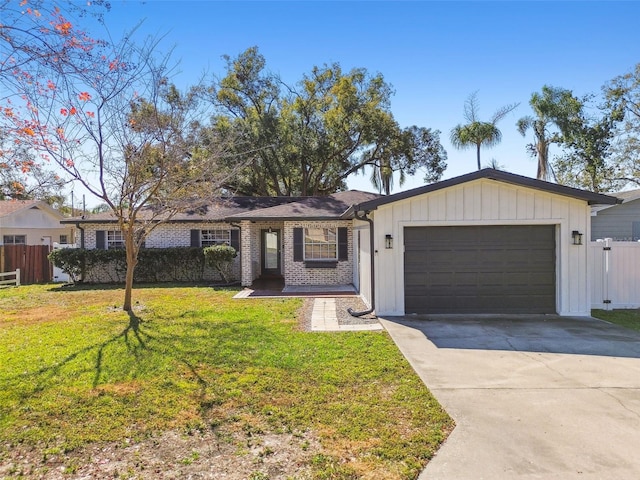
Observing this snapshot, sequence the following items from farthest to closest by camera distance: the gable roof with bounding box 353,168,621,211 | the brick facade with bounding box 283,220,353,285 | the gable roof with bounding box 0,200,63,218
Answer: the gable roof with bounding box 0,200,63,218 < the brick facade with bounding box 283,220,353,285 < the gable roof with bounding box 353,168,621,211

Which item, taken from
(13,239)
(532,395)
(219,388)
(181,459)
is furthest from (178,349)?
Answer: (13,239)

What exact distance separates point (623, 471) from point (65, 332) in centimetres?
834

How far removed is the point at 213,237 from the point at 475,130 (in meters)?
15.5

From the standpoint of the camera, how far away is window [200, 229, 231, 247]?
16.2m

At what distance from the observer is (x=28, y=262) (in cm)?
1653

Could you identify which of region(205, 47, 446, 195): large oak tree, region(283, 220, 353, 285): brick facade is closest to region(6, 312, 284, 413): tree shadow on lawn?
region(283, 220, 353, 285): brick facade

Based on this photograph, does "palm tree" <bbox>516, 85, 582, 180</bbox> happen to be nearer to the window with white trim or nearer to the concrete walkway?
the window with white trim

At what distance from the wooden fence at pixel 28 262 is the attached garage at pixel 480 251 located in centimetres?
1459

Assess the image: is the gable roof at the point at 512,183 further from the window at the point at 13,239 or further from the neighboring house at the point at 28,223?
the window at the point at 13,239

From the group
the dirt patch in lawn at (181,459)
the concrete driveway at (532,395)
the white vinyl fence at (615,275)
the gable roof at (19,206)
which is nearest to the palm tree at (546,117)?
the white vinyl fence at (615,275)

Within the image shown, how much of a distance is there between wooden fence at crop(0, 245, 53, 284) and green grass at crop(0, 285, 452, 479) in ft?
31.1

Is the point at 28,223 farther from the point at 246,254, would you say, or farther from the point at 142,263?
the point at 246,254

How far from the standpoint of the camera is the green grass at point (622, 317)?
8086mm

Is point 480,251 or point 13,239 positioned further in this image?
point 13,239
